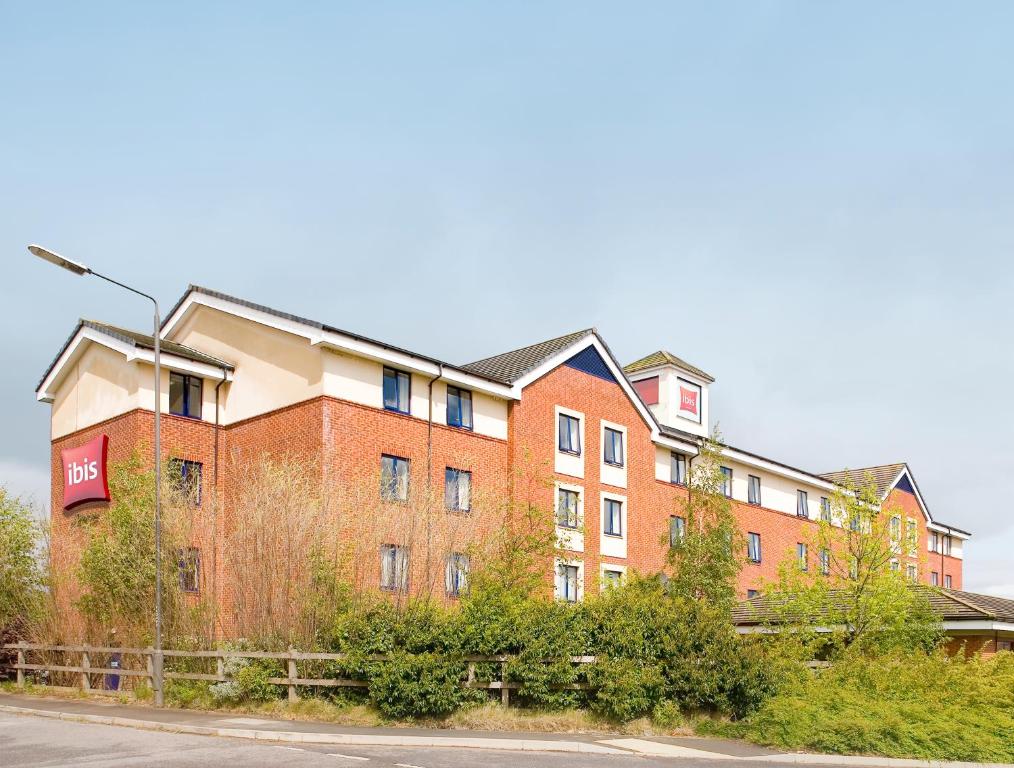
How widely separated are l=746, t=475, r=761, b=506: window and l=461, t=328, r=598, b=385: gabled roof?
15245mm

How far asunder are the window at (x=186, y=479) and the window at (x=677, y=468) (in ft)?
67.7

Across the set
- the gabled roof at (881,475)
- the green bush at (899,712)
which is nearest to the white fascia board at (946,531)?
the gabled roof at (881,475)

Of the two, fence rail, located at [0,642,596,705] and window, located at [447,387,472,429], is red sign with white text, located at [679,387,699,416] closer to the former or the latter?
window, located at [447,387,472,429]

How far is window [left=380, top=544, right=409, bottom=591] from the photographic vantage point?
2335 centimetres

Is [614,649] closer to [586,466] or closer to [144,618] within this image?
[144,618]

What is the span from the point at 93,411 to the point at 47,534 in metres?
6.23

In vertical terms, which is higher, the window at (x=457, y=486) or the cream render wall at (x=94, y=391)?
the cream render wall at (x=94, y=391)

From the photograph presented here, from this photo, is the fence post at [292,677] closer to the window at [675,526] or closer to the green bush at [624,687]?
the green bush at [624,687]

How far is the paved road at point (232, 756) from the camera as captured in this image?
15.0 m

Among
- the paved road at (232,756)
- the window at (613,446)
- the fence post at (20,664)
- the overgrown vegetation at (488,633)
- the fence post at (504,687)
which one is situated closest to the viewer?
the paved road at (232,756)

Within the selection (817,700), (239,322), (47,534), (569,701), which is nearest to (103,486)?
(47,534)

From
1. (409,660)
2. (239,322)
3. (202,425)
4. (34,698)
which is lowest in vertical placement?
(34,698)

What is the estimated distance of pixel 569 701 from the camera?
1978 centimetres

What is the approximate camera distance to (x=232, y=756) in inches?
611
